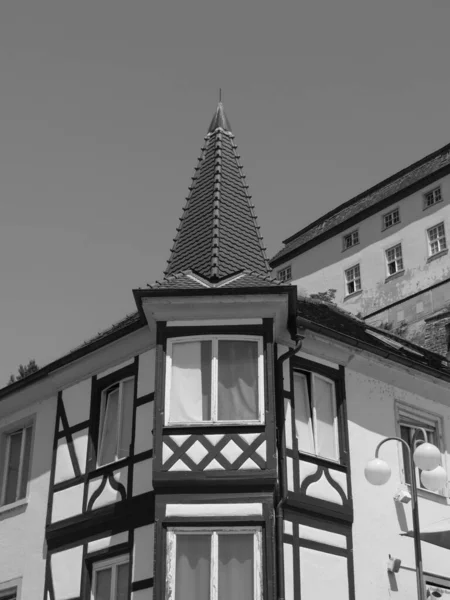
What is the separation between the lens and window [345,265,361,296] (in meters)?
52.1

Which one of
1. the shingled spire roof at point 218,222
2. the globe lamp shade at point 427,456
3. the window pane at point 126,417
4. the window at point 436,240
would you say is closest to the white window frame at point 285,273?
the window at point 436,240

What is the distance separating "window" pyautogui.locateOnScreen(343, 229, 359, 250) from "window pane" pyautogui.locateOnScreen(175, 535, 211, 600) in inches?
1461

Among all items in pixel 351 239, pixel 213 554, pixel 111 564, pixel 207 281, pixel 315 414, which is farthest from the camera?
pixel 351 239

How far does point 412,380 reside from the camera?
2152cm

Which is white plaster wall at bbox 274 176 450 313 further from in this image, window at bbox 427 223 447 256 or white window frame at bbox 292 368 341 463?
white window frame at bbox 292 368 341 463

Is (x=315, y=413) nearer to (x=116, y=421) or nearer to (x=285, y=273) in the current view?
(x=116, y=421)

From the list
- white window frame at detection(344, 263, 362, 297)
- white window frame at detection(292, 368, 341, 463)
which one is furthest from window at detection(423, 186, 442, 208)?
white window frame at detection(292, 368, 341, 463)

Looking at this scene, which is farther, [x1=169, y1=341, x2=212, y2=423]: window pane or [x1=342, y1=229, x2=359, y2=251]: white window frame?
[x1=342, y1=229, x2=359, y2=251]: white window frame

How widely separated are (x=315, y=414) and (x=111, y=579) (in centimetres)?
461

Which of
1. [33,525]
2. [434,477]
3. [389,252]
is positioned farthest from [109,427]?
[389,252]

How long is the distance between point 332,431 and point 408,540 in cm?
245

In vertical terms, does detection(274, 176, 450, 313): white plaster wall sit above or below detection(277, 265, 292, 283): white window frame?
below

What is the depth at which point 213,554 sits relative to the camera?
16.8 metres

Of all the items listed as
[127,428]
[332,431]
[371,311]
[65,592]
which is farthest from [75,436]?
[371,311]
